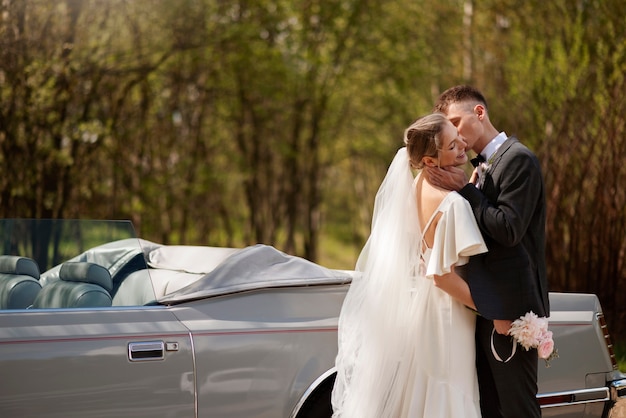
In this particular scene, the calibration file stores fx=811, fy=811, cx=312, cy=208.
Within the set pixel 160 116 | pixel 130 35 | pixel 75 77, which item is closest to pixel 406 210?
pixel 75 77

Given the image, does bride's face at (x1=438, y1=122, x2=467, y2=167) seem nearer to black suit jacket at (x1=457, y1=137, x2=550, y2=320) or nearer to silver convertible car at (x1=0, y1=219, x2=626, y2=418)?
black suit jacket at (x1=457, y1=137, x2=550, y2=320)

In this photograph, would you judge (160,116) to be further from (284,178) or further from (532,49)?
(532,49)

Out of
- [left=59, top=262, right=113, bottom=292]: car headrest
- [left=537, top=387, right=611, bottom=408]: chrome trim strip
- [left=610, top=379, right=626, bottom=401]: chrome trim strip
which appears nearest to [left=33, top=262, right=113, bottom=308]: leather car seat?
[left=59, top=262, right=113, bottom=292]: car headrest

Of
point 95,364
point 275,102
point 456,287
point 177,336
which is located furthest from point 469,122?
point 275,102

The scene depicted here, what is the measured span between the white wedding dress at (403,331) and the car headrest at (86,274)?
1043mm

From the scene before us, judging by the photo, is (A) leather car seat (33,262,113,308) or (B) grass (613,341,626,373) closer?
(A) leather car seat (33,262,113,308)

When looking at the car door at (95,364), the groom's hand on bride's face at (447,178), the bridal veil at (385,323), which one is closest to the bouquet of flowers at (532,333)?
the bridal veil at (385,323)

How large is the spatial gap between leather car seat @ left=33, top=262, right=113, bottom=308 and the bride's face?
1490 mm

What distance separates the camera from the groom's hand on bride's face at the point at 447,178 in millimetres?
3166

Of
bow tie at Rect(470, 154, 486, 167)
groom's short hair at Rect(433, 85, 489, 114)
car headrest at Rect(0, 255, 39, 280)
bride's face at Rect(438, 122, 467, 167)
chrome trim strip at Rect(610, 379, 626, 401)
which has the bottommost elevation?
chrome trim strip at Rect(610, 379, 626, 401)

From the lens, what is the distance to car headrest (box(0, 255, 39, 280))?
11.3ft

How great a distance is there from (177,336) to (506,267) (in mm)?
1298

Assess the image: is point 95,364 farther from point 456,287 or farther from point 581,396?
point 581,396

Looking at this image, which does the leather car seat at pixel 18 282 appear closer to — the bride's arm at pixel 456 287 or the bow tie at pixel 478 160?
the bride's arm at pixel 456 287
